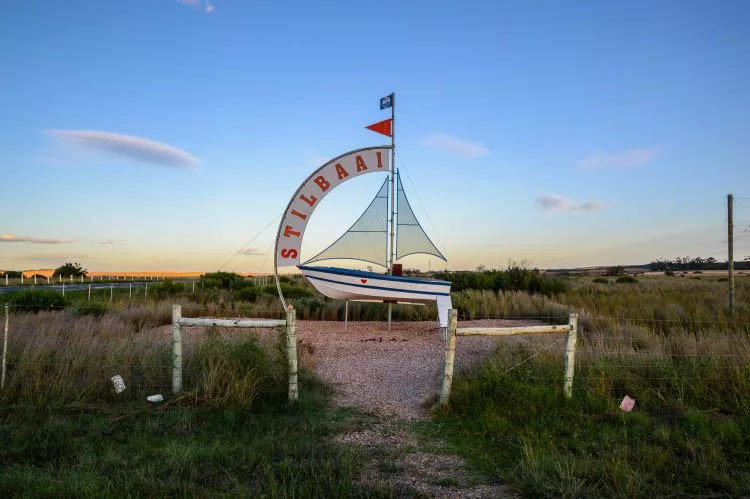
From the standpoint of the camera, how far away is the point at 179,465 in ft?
15.1

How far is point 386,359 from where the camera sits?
9938 mm

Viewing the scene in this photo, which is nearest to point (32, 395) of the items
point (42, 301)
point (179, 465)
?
point (179, 465)

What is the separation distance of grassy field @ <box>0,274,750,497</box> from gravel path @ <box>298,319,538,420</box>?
1.65 ft

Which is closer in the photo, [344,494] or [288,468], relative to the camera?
[344,494]

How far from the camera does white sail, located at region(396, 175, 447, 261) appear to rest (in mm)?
12641

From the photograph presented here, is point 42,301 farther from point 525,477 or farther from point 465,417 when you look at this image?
point 525,477

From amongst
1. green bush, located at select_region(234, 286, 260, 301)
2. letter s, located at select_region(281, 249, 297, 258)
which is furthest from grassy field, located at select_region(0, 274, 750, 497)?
green bush, located at select_region(234, 286, 260, 301)

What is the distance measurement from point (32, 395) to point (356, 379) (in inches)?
176

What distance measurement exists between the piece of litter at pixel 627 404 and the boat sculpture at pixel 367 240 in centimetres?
510

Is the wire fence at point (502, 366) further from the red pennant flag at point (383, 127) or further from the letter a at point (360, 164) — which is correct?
the red pennant flag at point (383, 127)

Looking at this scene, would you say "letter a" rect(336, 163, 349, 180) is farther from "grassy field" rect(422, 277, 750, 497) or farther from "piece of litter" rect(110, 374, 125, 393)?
"piece of litter" rect(110, 374, 125, 393)

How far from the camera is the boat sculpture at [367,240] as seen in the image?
11354 millimetres

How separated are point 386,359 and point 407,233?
148 inches

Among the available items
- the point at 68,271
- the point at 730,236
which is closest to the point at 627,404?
the point at 730,236
